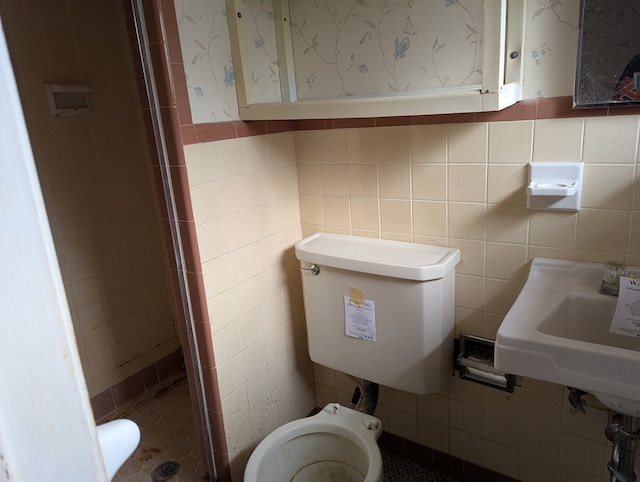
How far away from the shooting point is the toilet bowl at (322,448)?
133 cm

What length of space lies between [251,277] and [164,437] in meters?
0.82

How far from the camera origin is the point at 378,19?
1.29 m

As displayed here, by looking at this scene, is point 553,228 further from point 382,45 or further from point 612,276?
point 382,45

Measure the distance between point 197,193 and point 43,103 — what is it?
833 millimetres

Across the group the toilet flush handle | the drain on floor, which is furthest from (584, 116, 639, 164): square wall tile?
the drain on floor

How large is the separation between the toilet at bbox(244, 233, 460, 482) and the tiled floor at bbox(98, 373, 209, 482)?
1.21 ft

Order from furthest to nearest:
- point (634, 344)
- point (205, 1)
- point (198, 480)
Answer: point (198, 480)
point (205, 1)
point (634, 344)

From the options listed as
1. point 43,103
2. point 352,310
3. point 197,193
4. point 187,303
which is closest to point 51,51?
point 43,103

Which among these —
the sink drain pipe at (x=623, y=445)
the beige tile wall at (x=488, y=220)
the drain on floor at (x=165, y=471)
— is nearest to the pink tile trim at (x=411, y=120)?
the beige tile wall at (x=488, y=220)

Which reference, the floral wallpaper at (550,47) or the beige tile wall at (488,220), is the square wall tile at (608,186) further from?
the floral wallpaper at (550,47)

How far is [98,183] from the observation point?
6.02ft

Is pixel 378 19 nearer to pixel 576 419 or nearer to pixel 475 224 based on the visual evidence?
pixel 475 224

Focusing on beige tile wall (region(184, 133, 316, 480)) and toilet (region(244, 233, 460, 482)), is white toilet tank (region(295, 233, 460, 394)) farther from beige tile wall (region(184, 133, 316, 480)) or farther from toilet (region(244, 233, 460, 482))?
beige tile wall (region(184, 133, 316, 480))

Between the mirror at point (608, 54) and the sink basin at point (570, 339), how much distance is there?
1.31 ft
